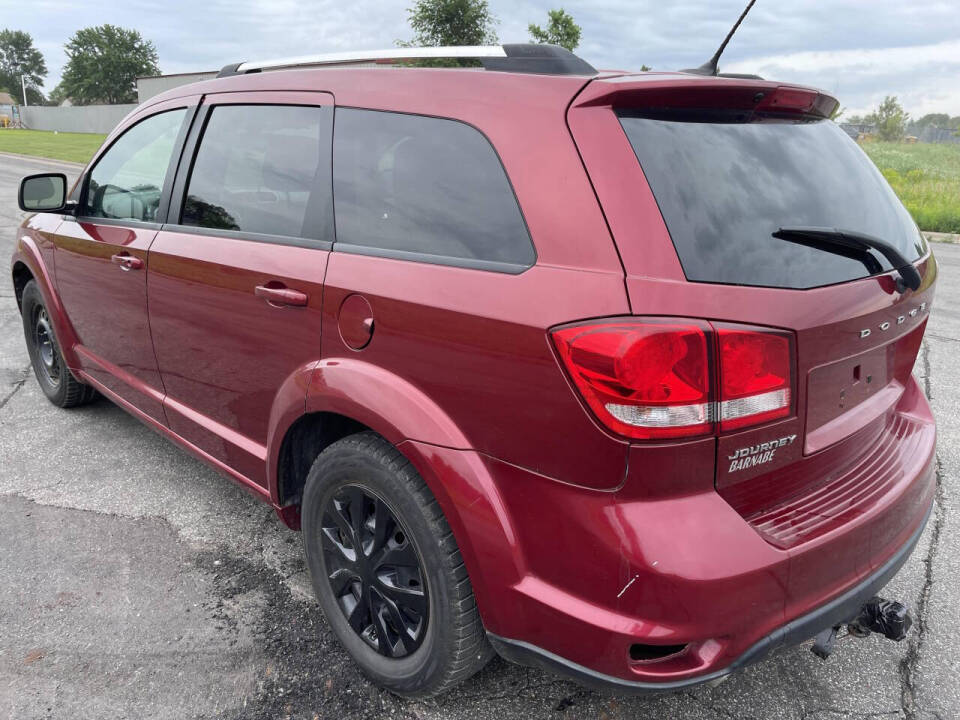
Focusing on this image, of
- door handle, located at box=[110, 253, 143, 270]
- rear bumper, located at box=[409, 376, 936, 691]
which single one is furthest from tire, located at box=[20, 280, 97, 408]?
rear bumper, located at box=[409, 376, 936, 691]

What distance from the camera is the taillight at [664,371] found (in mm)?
1500

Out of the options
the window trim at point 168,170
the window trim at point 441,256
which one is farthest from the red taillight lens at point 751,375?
the window trim at point 168,170

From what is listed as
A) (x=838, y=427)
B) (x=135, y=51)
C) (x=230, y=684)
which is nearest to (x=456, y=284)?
(x=838, y=427)

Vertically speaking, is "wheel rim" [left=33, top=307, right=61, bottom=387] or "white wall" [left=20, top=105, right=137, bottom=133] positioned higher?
"white wall" [left=20, top=105, right=137, bottom=133]

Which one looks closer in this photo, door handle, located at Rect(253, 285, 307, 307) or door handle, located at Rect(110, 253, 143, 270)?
door handle, located at Rect(253, 285, 307, 307)

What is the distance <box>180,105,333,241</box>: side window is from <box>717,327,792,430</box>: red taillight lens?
122 cm

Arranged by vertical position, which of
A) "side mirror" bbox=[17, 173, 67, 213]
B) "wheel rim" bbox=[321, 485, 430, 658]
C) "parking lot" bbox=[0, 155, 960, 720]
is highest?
"side mirror" bbox=[17, 173, 67, 213]

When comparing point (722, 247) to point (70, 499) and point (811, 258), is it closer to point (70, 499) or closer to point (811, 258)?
point (811, 258)

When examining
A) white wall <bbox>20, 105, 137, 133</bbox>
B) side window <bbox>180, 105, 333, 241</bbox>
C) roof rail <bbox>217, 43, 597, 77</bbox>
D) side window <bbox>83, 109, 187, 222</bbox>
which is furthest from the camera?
white wall <bbox>20, 105, 137, 133</bbox>

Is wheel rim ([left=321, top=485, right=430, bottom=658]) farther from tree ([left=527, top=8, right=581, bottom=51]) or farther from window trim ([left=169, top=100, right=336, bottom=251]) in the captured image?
tree ([left=527, top=8, right=581, bottom=51])

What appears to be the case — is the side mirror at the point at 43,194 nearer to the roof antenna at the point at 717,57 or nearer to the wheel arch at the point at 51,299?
the wheel arch at the point at 51,299

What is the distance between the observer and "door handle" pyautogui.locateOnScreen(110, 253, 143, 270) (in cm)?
299

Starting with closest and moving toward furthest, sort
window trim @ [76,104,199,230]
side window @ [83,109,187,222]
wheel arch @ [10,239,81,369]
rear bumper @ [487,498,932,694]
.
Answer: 1. rear bumper @ [487,498,932,694]
2. window trim @ [76,104,199,230]
3. side window @ [83,109,187,222]
4. wheel arch @ [10,239,81,369]

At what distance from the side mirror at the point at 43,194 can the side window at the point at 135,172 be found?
0.15 meters
